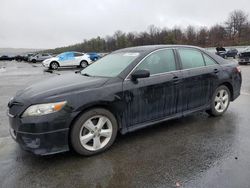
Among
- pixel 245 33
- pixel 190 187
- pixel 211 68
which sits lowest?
pixel 190 187

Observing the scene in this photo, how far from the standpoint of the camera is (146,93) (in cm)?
374

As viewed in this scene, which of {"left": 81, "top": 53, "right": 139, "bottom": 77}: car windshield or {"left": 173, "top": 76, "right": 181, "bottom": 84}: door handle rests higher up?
{"left": 81, "top": 53, "right": 139, "bottom": 77}: car windshield

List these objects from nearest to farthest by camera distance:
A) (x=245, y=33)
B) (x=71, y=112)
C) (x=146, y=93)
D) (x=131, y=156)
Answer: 1. (x=71, y=112)
2. (x=131, y=156)
3. (x=146, y=93)
4. (x=245, y=33)

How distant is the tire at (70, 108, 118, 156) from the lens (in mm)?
3186

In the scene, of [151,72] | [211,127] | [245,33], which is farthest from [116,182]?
[245,33]

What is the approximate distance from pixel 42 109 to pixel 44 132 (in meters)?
0.30

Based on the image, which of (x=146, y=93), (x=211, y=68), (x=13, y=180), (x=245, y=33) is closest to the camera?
(x=13, y=180)

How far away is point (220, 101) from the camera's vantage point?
16.4 feet

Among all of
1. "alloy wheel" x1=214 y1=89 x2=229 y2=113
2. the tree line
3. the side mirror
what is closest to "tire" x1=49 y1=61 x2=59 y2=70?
"alloy wheel" x1=214 y1=89 x2=229 y2=113

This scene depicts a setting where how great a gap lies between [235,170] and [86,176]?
1.87 m

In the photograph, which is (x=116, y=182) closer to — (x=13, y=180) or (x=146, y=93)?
(x=13, y=180)

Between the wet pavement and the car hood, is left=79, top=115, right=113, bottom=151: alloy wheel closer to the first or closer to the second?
the wet pavement

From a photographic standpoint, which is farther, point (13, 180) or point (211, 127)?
point (211, 127)

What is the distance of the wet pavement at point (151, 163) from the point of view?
2752 mm
